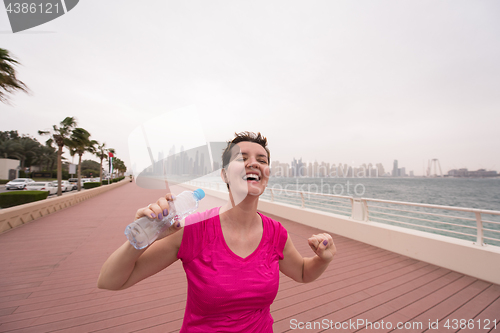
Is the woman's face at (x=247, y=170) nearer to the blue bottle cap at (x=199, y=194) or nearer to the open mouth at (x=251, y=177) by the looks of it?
the open mouth at (x=251, y=177)

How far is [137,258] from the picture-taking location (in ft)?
2.74

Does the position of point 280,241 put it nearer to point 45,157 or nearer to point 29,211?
point 29,211

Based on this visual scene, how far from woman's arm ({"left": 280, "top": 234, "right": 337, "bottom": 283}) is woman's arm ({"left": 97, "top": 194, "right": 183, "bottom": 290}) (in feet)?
2.15

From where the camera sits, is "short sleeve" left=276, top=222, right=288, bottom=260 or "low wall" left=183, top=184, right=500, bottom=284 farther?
"low wall" left=183, top=184, right=500, bottom=284

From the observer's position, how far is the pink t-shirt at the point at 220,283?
938mm

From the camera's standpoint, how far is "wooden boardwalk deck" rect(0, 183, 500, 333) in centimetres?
240

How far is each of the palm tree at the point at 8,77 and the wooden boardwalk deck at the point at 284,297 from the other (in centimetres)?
395

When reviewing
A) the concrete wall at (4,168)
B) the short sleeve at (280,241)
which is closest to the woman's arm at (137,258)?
the short sleeve at (280,241)

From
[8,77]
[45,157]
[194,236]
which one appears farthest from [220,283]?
[45,157]

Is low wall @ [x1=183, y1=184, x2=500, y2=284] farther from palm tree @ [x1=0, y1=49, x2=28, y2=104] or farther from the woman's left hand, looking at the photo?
palm tree @ [x1=0, y1=49, x2=28, y2=104]

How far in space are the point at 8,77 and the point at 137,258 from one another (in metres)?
7.67

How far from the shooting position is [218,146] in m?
1.10

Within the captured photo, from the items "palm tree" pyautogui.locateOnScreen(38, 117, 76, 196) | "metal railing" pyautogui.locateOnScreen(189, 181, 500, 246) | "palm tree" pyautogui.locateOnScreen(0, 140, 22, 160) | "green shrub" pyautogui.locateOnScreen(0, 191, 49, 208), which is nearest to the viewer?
"metal railing" pyautogui.locateOnScreen(189, 181, 500, 246)

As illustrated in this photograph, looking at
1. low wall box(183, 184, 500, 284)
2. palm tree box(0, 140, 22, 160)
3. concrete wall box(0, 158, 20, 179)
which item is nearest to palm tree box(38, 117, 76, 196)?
low wall box(183, 184, 500, 284)
